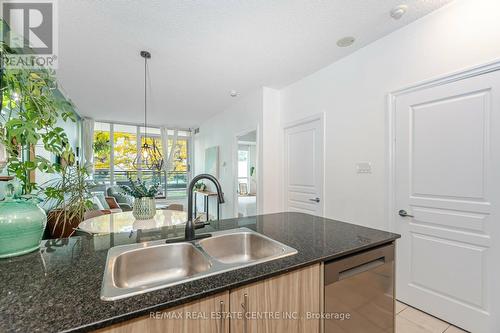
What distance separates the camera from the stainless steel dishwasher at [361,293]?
3.32ft

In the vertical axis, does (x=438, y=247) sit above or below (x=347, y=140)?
below

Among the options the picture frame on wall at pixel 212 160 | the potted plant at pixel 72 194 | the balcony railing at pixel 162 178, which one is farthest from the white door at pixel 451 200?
the balcony railing at pixel 162 178

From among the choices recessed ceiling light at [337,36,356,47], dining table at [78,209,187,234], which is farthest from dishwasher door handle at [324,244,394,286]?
recessed ceiling light at [337,36,356,47]

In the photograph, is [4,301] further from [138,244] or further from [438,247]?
[438,247]

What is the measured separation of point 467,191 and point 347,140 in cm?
115

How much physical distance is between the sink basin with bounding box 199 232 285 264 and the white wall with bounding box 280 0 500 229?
1.59 metres

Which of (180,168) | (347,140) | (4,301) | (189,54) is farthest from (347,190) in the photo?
(180,168)

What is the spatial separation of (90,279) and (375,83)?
2760 mm

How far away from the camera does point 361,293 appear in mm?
1104

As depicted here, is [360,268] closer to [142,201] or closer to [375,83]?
[142,201]

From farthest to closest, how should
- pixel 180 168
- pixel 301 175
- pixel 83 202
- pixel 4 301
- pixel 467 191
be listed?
1. pixel 180 168
2. pixel 301 175
3. pixel 467 191
4. pixel 83 202
5. pixel 4 301

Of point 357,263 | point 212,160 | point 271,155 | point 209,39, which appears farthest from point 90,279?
point 212,160

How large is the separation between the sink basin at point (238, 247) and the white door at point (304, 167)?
5.97 feet

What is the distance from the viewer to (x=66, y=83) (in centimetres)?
344
